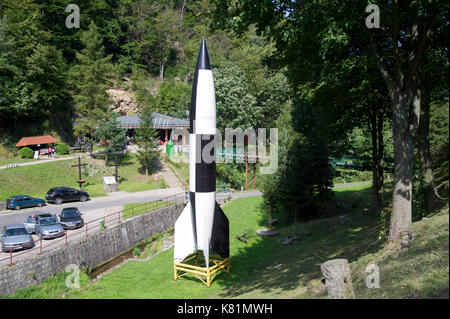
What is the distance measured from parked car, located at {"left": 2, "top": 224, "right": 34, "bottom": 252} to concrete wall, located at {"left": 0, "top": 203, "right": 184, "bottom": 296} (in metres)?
2.15

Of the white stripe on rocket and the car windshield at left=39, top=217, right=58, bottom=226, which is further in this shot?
the car windshield at left=39, top=217, right=58, bottom=226

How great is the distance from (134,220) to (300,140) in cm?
1355

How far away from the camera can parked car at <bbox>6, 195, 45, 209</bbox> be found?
1089 inches

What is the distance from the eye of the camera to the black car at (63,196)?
29.7 m

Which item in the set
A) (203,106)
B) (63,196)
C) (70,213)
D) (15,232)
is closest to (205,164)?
(203,106)

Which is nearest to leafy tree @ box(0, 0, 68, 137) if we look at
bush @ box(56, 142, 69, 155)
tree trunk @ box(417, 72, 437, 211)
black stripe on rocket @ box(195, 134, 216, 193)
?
bush @ box(56, 142, 69, 155)

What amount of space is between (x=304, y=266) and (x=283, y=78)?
44.6 meters

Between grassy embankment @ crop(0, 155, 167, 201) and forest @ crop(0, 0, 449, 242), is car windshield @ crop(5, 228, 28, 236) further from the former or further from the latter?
forest @ crop(0, 0, 449, 242)

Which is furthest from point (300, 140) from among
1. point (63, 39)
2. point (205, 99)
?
point (63, 39)

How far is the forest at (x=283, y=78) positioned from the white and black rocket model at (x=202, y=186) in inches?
118

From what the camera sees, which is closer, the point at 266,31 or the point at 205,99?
the point at 266,31

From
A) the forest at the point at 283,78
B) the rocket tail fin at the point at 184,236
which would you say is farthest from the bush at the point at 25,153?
the rocket tail fin at the point at 184,236

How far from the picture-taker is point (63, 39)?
57.7 m
